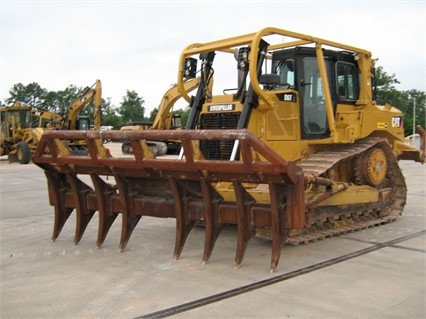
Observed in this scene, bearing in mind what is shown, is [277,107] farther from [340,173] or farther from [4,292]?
[4,292]

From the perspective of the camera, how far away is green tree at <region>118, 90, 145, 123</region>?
6712 cm

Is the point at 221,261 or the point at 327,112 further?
the point at 327,112

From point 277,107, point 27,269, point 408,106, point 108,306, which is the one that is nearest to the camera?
point 108,306

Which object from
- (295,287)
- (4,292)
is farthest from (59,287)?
(295,287)

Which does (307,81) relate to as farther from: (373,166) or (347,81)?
(373,166)

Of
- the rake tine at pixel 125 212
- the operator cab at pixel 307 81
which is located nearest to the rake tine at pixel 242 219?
the rake tine at pixel 125 212

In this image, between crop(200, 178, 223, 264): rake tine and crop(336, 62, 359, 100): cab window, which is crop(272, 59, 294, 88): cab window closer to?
crop(336, 62, 359, 100): cab window

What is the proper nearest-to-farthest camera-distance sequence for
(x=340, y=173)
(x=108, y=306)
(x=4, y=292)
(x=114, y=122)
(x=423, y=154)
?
(x=108, y=306) → (x=4, y=292) → (x=340, y=173) → (x=423, y=154) → (x=114, y=122)

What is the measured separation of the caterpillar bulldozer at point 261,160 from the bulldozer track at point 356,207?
0.05ft

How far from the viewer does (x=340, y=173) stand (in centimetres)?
727

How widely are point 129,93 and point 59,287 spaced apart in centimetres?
6718

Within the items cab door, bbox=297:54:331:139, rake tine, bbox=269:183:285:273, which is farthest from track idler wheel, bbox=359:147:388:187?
rake tine, bbox=269:183:285:273

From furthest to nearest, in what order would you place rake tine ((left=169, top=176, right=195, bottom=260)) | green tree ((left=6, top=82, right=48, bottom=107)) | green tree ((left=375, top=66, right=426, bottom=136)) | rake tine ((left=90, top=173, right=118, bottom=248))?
green tree ((left=6, top=82, right=48, bottom=107)), green tree ((left=375, top=66, right=426, bottom=136)), rake tine ((left=90, top=173, right=118, bottom=248)), rake tine ((left=169, top=176, right=195, bottom=260))

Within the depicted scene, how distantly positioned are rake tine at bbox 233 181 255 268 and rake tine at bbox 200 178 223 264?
0.30 m
